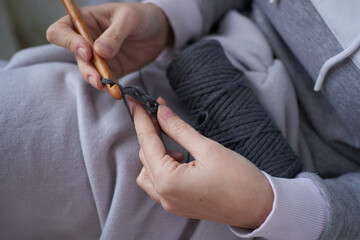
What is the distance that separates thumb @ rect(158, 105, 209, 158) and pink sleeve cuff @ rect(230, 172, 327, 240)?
4.3 inches

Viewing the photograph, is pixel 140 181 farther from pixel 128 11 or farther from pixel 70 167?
pixel 128 11

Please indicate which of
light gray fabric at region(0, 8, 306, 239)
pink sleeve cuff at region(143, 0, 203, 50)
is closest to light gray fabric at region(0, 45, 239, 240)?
light gray fabric at region(0, 8, 306, 239)

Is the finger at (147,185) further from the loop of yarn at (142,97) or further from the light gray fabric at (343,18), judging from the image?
the light gray fabric at (343,18)

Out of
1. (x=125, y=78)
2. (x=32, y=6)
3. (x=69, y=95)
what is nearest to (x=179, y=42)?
(x=125, y=78)

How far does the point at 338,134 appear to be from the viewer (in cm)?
60

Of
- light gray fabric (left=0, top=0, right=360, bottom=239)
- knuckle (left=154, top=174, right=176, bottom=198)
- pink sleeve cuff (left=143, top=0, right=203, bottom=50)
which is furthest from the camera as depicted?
pink sleeve cuff (left=143, top=0, right=203, bottom=50)

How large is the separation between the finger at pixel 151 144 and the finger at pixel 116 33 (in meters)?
0.11

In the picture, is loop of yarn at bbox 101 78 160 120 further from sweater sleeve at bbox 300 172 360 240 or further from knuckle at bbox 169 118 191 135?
sweater sleeve at bbox 300 172 360 240

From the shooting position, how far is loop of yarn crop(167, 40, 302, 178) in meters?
0.50

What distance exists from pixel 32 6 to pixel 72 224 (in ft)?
2.85

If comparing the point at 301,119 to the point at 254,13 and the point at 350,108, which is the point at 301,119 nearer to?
the point at 350,108

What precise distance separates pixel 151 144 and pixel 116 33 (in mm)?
211

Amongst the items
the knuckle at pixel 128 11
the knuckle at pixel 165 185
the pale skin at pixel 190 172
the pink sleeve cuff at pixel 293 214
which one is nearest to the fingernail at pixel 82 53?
the pale skin at pixel 190 172

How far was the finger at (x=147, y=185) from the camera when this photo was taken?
0.46 m
